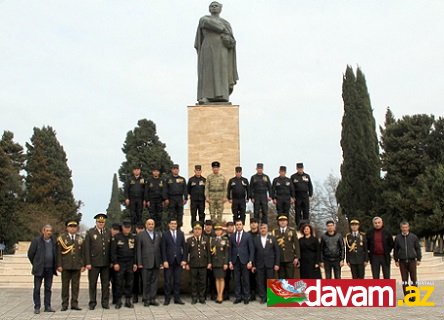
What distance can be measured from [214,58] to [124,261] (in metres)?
9.41

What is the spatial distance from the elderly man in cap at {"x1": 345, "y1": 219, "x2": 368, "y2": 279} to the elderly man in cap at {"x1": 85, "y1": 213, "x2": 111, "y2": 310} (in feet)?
14.1

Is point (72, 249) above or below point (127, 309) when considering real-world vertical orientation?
above

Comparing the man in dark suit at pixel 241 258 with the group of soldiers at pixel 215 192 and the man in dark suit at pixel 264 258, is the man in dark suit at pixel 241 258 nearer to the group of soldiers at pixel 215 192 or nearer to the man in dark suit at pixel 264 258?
the man in dark suit at pixel 264 258

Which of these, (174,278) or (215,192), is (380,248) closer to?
(174,278)

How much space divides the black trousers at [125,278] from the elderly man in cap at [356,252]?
153 inches

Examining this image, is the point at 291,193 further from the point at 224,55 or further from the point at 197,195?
the point at 224,55

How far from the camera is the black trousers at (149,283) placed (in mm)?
9704

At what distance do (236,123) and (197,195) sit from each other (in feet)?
17.3

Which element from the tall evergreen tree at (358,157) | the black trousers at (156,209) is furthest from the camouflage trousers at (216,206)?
the tall evergreen tree at (358,157)

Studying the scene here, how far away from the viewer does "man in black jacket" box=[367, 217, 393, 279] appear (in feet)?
32.5

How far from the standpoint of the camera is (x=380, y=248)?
9898mm

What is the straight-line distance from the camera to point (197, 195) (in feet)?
41.6

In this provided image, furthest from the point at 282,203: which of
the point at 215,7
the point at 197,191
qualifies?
the point at 215,7

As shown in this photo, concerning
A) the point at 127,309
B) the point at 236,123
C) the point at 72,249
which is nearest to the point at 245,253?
the point at 127,309
